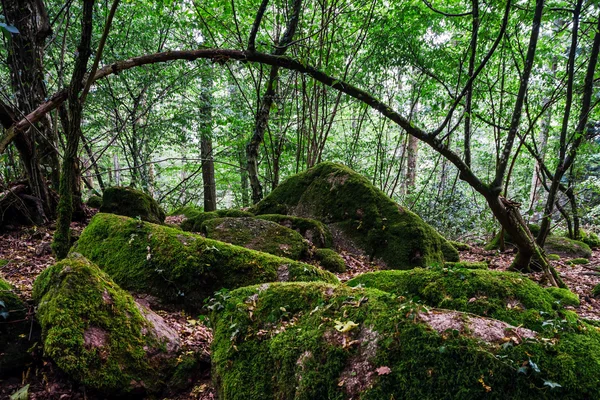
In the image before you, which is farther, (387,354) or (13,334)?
(13,334)

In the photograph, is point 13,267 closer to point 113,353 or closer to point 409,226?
point 113,353

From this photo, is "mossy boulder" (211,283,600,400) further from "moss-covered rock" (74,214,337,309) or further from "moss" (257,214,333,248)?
"moss" (257,214,333,248)

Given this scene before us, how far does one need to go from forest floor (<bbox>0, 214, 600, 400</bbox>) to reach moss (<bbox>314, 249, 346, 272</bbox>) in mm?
146

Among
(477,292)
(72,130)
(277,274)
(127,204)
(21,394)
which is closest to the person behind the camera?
(21,394)

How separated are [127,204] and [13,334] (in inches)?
159

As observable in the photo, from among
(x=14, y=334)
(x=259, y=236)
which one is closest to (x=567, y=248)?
(x=259, y=236)

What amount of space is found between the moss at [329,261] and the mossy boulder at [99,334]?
3155 mm

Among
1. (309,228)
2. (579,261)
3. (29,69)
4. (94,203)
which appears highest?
(29,69)

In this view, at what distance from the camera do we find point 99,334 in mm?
2609

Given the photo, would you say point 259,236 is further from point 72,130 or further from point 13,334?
point 13,334

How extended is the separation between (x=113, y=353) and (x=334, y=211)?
18.1ft

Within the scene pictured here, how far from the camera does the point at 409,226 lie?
6.80 m

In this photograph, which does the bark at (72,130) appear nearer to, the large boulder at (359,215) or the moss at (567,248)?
the large boulder at (359,215)

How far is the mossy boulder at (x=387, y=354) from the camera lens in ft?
5.32
